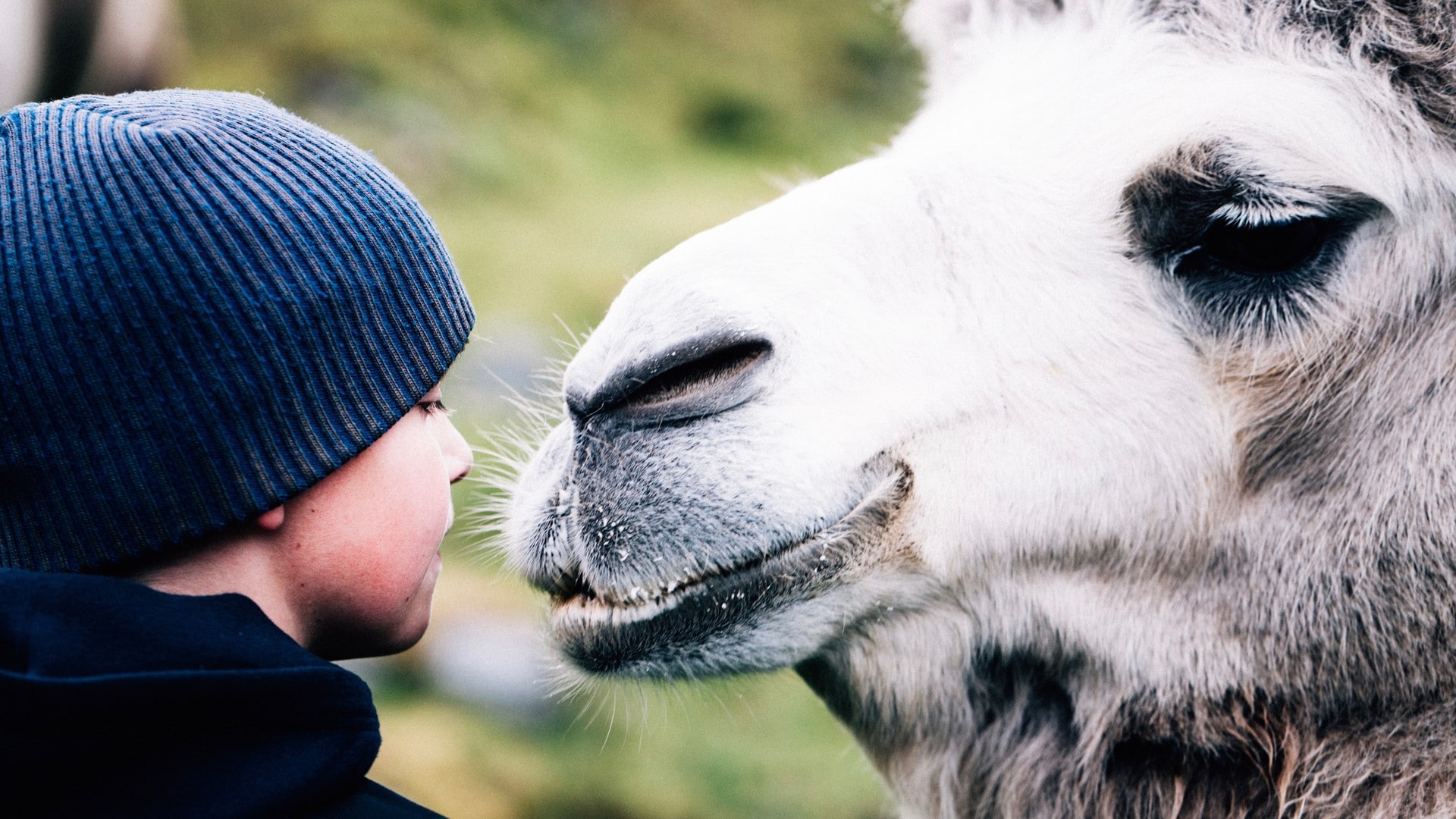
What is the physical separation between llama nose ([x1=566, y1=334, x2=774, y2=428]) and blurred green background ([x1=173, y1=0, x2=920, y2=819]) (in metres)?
0.36

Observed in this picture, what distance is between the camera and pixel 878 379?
1.53 m

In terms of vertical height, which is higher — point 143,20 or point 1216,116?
point 1216,116

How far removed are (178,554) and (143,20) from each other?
374 centimetres

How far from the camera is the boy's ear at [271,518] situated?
1.26 metres

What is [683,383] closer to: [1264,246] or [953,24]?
[1264,246]

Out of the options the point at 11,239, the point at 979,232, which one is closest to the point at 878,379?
the point at 979,232

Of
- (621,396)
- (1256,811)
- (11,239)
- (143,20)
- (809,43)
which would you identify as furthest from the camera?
(809,43)

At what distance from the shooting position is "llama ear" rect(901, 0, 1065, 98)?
1973mm

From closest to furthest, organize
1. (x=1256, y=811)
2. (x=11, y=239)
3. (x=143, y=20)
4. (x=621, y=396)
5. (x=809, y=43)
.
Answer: (x=11, y=239)
(x=621, y=396)
(x=1256, y=811)
(x=143, y=20)
(x=809, y=43)

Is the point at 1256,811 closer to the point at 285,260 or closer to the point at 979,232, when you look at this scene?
the point at 979,232

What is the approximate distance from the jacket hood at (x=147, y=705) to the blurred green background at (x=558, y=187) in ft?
1.88

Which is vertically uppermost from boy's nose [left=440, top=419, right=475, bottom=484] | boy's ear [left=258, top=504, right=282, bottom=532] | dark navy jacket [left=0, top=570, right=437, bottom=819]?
boy's nose [left=440, top=419, right=475, bottom=484]

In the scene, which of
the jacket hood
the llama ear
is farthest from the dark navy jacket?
the llama ear

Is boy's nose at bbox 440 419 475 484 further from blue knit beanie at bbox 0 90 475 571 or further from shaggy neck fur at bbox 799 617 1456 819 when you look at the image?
shaggy neck fur at bbox 799 617 1456 819
